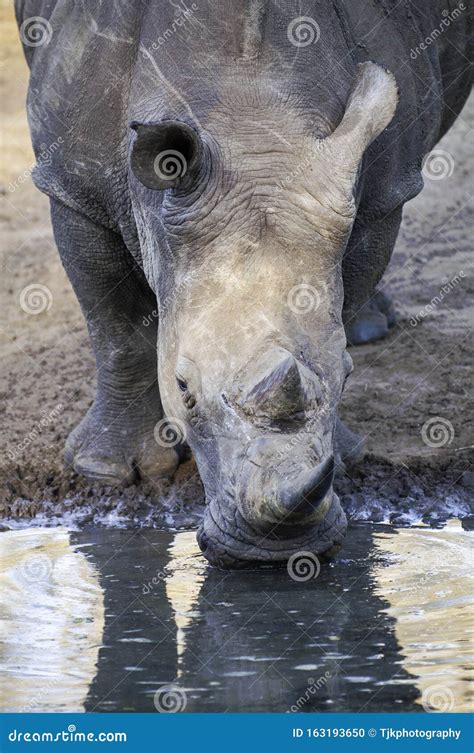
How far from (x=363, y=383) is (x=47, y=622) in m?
3.10

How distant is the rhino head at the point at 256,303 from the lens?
481 centimetres

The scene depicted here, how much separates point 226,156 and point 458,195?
5.84 meters

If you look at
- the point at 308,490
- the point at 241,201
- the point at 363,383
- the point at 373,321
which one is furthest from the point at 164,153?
the point at 373,321

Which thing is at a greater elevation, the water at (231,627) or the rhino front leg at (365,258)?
the rhino front leg at (365,258)

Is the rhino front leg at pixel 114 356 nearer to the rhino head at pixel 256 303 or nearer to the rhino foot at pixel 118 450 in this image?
the rhino foot at pixel 118 450

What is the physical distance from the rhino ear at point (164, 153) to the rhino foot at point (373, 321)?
126 inches

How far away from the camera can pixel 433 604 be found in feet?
17.3

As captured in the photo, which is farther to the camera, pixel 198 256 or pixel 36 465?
pixel 36 465

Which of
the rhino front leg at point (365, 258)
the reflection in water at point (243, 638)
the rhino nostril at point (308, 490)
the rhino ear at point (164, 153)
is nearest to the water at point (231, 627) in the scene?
the reflection in water at point (243, 638)

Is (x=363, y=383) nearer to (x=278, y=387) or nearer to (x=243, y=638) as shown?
(x=243, y=638)

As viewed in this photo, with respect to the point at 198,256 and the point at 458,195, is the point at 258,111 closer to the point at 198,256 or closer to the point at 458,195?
the point at 198,256
